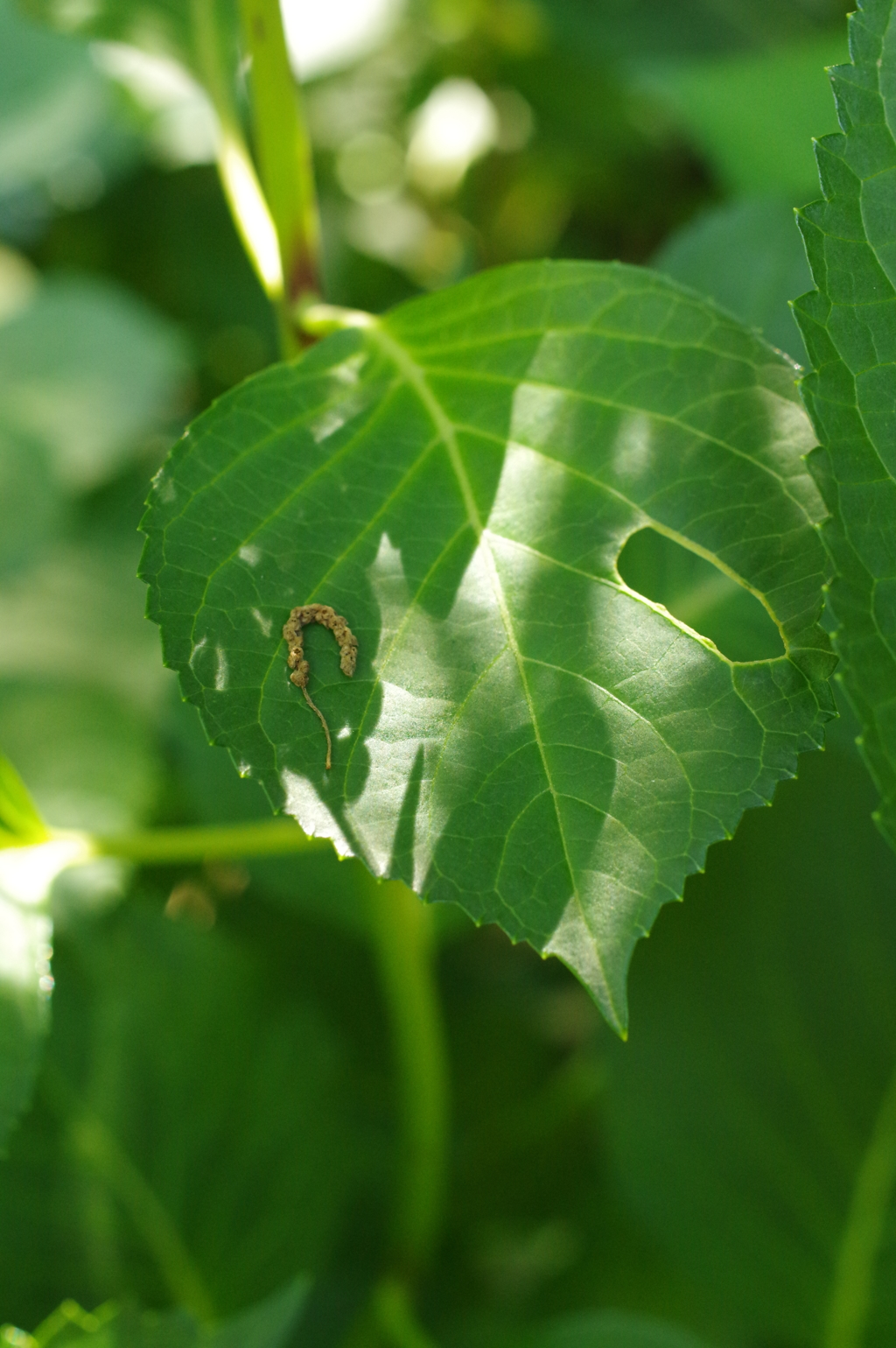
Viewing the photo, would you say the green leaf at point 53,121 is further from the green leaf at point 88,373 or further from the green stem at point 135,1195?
the green stem at point 135,1195

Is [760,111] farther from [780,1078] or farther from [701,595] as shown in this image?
[780,1078]

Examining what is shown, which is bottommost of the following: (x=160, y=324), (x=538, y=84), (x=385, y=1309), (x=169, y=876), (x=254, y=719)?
(x=385, y=1309)

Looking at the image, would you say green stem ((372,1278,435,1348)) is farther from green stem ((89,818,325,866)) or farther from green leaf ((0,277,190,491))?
green leaf ((0,277,190,491))

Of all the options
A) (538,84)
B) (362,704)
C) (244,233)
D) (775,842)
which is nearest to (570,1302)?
(775,842)

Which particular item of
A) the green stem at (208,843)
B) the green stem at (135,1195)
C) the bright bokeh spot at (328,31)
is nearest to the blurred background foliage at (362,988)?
the green stem at (135,1195)

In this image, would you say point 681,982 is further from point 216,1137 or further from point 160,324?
point 160,324

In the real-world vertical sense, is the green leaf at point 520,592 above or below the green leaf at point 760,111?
below

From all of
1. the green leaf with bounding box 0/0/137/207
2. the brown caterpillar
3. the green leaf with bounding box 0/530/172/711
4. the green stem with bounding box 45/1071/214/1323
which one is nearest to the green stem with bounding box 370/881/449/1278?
the green stem with bounding box 45/1071/214/1323
